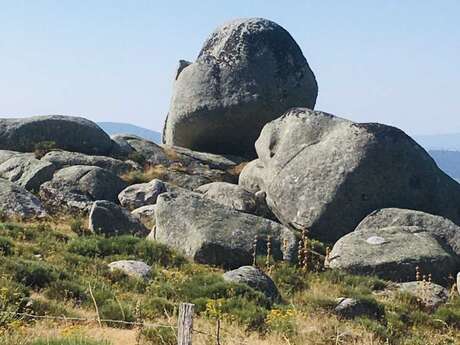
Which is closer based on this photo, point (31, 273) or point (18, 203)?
point (31, 273)

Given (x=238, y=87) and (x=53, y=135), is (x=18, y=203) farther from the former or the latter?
(x=238, y=87)

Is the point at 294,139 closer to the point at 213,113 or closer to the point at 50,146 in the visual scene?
the point at 213,113

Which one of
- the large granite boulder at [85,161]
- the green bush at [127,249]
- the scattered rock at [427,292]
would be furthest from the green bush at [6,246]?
the large granite boulder at [85,161]

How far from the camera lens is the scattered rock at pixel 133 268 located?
16430 millimetres

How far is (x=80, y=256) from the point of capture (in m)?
17.5

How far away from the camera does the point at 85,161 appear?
29.5 metres

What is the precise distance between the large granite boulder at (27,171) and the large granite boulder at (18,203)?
2548mm

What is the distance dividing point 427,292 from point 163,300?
7280 mm

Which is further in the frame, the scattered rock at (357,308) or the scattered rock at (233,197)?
the scattered rock at (233,197)

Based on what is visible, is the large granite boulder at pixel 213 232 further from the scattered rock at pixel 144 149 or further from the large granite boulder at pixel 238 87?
the large granite boulder at pixel 238 87

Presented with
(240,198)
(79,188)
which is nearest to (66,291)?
(79,188)

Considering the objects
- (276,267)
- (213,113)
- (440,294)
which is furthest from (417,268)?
(213,113)

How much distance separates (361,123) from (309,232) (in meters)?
4.75

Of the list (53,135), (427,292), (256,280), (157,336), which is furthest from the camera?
(53,135)
